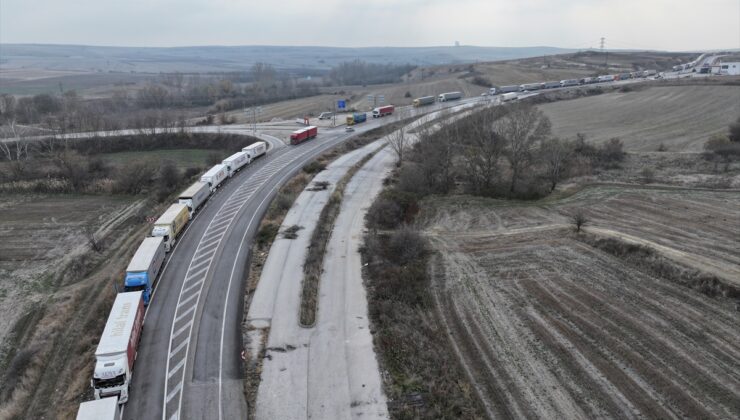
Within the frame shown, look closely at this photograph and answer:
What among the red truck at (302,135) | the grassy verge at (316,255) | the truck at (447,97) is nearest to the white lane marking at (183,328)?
the grassy verge at (316,255)

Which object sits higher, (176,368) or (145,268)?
(145,268)

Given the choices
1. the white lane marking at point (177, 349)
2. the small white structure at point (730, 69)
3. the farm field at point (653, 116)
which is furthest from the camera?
the small white structure at point (730, 69)

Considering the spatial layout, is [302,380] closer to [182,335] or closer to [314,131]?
[182,335]

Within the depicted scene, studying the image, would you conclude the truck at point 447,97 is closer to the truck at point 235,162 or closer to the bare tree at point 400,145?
the bare tree at point 400,145

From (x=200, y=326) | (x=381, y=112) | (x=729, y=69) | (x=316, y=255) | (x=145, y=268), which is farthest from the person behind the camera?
(x=729, y=69)

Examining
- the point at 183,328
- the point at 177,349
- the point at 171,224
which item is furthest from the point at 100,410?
the point at 171,224

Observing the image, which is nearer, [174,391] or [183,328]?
[174,391]

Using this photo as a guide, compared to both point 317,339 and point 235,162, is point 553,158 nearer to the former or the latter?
point 317,339

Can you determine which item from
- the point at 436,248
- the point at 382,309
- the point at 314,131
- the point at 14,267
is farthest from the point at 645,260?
the point at 314,131
